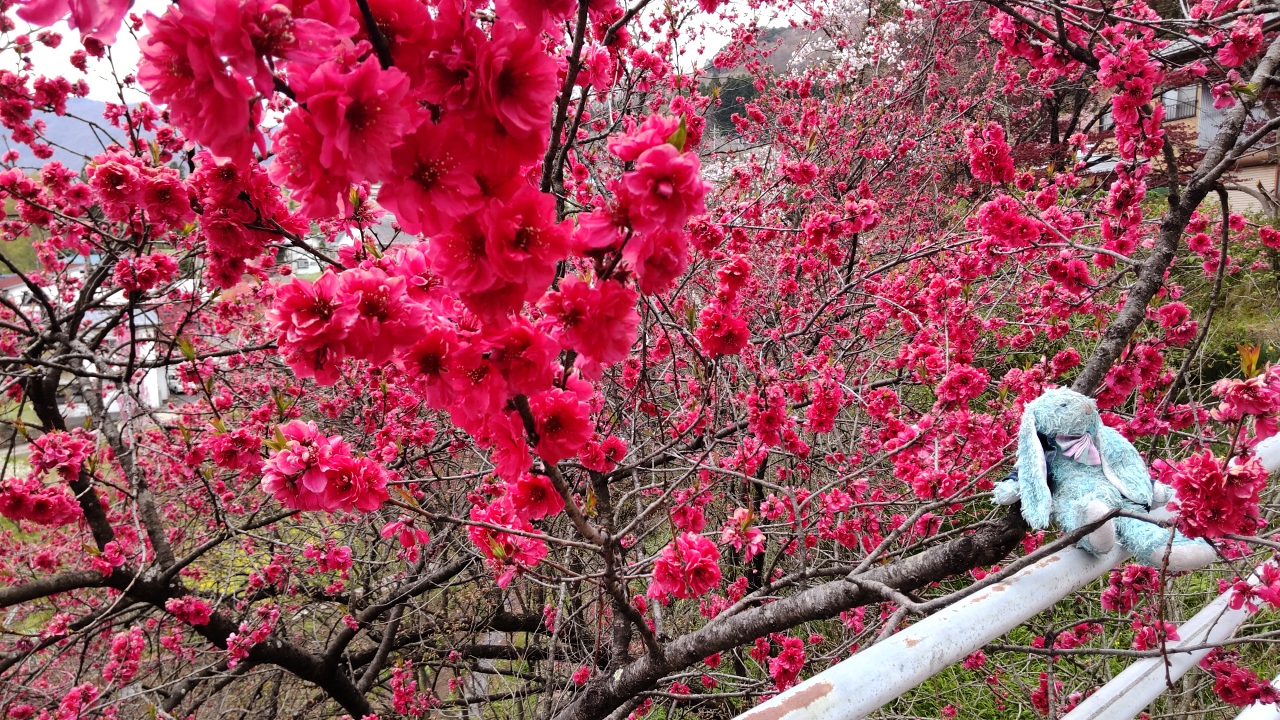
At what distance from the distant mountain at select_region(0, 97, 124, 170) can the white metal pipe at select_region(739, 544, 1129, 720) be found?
4.49 metres

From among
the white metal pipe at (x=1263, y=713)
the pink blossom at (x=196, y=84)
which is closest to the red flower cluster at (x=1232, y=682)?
the white metal pipe at (x=1263, y=713)

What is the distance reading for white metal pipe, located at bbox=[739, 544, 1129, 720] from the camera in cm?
75

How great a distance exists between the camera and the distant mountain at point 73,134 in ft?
12.6

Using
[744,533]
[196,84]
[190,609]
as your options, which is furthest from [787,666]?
[190,609]

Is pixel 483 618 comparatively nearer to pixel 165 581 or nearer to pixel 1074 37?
pixel 165 581

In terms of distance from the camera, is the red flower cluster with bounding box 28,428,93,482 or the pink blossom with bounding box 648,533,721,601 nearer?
the pink blossom with bounding box 648,533,721,601

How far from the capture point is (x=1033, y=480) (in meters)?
1.81

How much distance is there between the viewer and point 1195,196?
6.91ft

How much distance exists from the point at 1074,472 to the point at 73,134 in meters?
7.46

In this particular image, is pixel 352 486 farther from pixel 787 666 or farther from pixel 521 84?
pixel 787 666

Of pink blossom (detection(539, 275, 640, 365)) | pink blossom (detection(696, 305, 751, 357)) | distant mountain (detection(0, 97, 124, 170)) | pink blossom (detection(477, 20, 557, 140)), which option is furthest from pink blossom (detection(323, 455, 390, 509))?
distant mountain (detection(0, 97, 124, 170))

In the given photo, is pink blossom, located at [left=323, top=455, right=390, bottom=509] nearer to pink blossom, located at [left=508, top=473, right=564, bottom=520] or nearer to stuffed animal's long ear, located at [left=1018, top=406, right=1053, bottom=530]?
pink blossom, located at [left=508, top=473, right=564, bottom=520]

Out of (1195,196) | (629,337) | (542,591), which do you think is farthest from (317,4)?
(542,591)

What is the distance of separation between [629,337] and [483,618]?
4.20 meters
